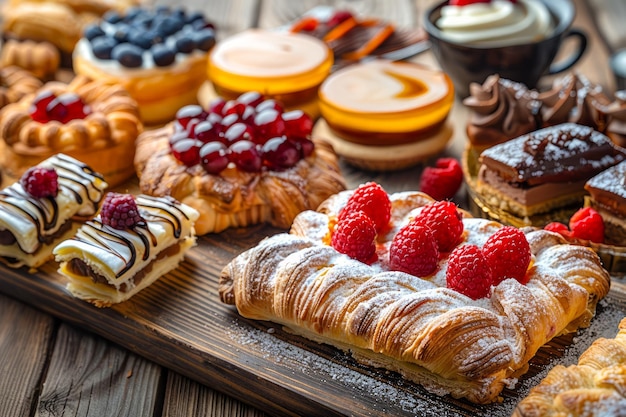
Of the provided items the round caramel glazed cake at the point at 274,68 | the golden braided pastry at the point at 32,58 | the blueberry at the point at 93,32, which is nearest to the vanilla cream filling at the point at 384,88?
the round caramel glazed cake at the point at 274,68

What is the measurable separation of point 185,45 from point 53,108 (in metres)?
0.74

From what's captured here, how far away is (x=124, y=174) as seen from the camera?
10.0ft

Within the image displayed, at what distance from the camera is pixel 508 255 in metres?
2.03

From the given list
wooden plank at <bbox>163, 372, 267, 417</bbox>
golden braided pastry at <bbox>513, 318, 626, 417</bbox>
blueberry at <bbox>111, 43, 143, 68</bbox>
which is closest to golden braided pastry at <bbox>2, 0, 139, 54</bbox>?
blueberry at <bbox>111, 43, 143, 68</bbox>

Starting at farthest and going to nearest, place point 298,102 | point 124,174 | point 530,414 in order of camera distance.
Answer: point 298,102 < point 124,174 < point 530,414

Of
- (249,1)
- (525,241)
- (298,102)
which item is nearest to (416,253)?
(525,241)

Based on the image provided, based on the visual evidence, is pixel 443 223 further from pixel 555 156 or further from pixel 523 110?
pixel 523 110

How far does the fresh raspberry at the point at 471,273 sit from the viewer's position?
1993 millimetres

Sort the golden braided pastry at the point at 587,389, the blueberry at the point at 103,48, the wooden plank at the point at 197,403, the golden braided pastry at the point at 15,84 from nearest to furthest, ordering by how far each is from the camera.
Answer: the golden braided pastry at the point at 587,389
the wooden plank at the point at 197,403
the golden braided pastry at the point at 15,84
the blueberry at the point at 103,48

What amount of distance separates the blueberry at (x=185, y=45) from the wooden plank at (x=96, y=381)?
1.53 metres

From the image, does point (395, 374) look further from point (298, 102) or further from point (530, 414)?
point (298, 102)

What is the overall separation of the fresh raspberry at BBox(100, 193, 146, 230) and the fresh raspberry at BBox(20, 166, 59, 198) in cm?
28

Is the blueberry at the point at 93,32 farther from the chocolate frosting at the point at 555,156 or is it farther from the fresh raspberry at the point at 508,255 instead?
the fresh raspberry at the point at 508,255

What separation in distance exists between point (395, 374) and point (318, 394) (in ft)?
0.72
